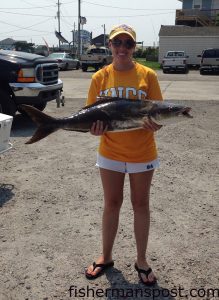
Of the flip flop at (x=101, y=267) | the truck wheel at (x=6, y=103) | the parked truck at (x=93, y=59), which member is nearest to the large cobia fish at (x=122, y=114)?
the flip flop at (x=101, y=267)

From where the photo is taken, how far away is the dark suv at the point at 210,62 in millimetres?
30328

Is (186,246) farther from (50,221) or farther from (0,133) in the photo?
(0,133)

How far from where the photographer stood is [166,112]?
2854mm

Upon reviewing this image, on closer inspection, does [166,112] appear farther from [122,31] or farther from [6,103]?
[6,103]

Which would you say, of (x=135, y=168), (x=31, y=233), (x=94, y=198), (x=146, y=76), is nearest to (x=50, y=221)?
(x=31, y=233)

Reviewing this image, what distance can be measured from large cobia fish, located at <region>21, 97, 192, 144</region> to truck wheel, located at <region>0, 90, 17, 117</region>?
5.89 m

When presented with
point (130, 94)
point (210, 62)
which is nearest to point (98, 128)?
point (130, 94)

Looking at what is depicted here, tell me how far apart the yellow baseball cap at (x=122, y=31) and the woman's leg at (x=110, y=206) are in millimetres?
1003

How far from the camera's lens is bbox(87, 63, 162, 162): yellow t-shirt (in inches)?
118

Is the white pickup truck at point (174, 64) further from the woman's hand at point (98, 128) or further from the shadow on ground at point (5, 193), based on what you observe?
the woman's hand at point (98, 128)

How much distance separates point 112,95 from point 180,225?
190 cm

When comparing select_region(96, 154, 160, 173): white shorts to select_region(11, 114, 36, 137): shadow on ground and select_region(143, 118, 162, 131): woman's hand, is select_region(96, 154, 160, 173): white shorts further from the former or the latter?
select_region(11, 114, 36, 137): shadow on ground

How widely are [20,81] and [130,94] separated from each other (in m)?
6.24

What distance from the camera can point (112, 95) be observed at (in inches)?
119
